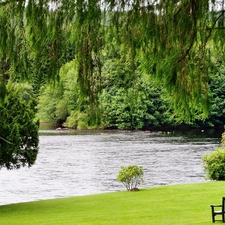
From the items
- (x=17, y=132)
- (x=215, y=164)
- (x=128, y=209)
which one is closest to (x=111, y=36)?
(x=128, y=209)

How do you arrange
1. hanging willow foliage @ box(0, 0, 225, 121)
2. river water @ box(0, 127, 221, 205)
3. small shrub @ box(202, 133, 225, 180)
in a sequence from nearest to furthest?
→ hanging willow foliage @ box(0, 0, 225, 121) < small shrub @ box(202, 133, 225, 180) < river water @ box(0, 127, 221, 205)

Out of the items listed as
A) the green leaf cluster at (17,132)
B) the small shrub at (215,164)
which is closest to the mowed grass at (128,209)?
the green leaf cluster at (17,132)

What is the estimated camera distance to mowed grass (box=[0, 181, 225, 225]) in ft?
48.9

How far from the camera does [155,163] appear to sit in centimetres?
3550

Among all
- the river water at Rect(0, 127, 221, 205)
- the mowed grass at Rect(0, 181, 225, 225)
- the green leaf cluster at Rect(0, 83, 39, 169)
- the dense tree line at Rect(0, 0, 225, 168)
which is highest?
the dense tree line at Rect(0, 0, 225, 168)

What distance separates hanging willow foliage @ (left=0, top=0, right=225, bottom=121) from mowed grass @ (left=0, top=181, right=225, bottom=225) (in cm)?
780

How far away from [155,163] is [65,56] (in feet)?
98.8

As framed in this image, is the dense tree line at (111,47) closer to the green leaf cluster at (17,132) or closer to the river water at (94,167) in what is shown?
the green leaf cluster at (17,132)

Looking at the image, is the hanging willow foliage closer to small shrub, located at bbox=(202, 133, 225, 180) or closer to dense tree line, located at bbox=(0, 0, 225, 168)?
dense tree line, located at bbox=(0, 0, 225, 168)

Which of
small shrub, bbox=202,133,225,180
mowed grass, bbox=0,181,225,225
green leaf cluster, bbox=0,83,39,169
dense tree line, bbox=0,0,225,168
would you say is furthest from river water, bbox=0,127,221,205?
dense tree line, bbox=0,0,225,168

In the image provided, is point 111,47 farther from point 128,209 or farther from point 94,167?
point 94,167

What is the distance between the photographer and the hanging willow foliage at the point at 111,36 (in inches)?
223

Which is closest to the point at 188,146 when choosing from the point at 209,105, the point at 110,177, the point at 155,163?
the point at 155,163

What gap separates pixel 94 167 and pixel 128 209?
17.1 m
